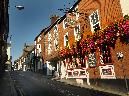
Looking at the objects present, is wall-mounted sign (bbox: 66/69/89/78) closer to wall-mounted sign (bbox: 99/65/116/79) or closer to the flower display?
the flower display

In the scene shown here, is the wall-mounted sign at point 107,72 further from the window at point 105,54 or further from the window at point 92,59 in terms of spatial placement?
the window at point 92,59

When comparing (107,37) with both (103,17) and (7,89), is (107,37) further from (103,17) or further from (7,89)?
(7,89)

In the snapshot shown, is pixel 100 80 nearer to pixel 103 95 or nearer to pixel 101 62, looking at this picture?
pixel 101 62

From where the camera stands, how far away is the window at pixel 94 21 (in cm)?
2128

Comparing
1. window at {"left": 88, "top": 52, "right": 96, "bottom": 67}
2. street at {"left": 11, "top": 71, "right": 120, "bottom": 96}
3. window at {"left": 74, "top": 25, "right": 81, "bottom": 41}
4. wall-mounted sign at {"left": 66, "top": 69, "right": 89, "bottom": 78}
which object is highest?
window at {"left": 74, "top": 25, "right": 81, "bottom": 41}

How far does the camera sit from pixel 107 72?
1891cm

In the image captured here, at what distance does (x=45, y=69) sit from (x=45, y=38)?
19.5 feet

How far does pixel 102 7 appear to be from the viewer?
2014cm

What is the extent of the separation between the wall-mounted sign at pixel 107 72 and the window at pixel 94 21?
392 cm

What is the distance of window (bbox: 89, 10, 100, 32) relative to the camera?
21281 millimetres

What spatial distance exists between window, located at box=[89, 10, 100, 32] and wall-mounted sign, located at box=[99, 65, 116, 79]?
3.92 m

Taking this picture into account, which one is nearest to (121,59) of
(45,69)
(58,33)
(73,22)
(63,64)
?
(73,22)

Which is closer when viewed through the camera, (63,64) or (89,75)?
(89,75)

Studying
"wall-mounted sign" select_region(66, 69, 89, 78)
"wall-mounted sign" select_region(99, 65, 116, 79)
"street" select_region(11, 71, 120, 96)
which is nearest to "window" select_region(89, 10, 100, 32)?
"wall-mounted sign" select_region(99, 65, 116, 79)
